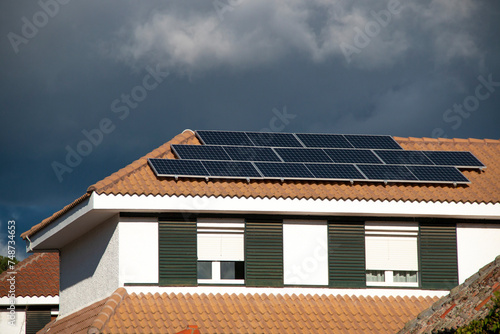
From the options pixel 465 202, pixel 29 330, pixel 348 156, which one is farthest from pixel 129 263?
pixel 29 330

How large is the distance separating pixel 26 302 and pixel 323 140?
14300 mm

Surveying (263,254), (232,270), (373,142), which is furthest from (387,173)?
(232,270)

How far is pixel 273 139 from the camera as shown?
24.5 metres

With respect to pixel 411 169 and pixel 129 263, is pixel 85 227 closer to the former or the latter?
pixel 129 263

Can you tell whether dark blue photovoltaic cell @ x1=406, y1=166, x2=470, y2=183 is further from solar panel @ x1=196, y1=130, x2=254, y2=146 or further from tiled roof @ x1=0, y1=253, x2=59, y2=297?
tiled roof @ x1=0, y1=253, x2=59, y2=297

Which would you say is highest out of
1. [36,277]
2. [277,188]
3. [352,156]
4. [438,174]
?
[352,156]

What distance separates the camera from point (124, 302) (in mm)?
19766

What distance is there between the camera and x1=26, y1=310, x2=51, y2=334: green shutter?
31656mm

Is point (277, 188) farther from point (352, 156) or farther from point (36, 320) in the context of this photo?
point (36, 320)

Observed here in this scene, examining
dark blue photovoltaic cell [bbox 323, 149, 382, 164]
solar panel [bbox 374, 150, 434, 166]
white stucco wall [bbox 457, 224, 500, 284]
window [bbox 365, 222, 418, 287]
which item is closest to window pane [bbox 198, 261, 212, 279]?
window [bbox 365, 222, 418, 287]

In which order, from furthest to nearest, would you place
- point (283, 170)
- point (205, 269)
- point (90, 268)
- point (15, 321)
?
point (15, 321), point (90, 268), point (283, 170), point (205, 269)

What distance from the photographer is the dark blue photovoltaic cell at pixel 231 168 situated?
2147cm

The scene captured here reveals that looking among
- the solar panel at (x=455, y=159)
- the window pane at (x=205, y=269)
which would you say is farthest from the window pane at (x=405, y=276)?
the window pane at (x=205, y=269)

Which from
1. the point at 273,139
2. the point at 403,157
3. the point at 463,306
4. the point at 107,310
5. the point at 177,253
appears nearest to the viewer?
the point at 463,306
